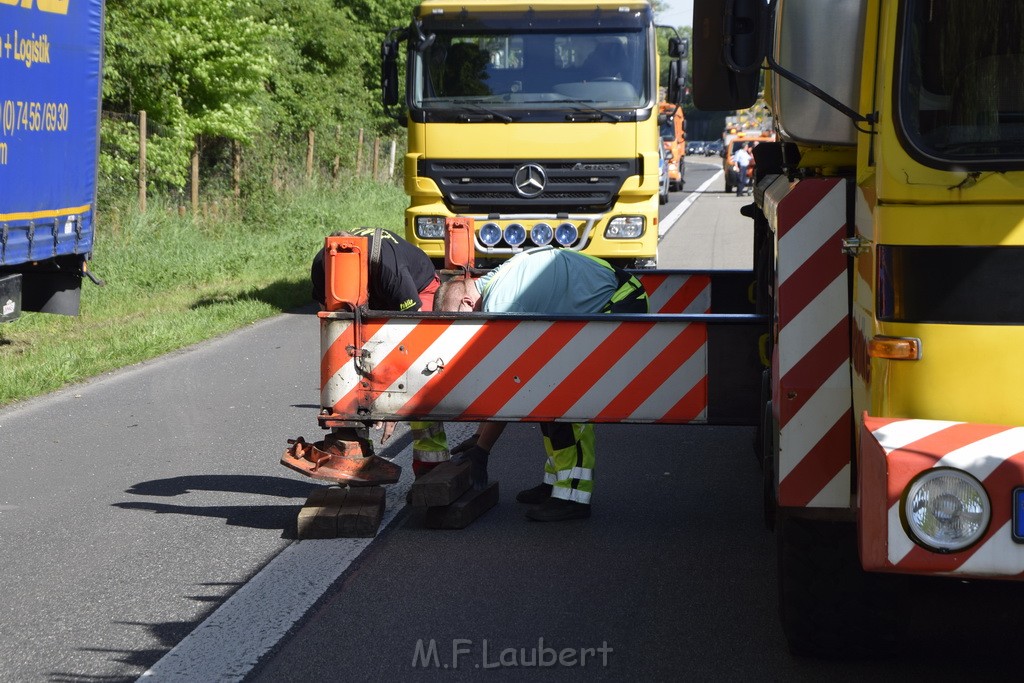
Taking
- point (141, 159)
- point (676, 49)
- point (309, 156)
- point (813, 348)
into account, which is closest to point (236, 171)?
point (309, 156)

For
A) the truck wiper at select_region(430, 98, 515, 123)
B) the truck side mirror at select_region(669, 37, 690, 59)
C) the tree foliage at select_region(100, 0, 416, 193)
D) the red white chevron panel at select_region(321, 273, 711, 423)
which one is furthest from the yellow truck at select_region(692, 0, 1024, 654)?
the tree foliage at select_region(100, 0, 416, 193)

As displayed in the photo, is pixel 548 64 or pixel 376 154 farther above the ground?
pixel 548 64

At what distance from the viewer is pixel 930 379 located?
366 centimetres

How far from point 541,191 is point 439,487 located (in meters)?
6.49

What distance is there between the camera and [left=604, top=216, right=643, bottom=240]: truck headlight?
12438mm

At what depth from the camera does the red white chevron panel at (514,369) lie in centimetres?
577

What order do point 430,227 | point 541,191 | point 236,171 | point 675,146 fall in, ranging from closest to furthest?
point 541,191
point 430,227
point 236,171
point 675,146

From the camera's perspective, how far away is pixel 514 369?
581 centimetres

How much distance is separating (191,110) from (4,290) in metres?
11.7

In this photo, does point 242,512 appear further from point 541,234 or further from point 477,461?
point 541,234

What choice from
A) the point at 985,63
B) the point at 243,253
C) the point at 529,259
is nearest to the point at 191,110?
the point at 243,253

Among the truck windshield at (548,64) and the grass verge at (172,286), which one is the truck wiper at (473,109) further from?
the grass verge at (172,286)

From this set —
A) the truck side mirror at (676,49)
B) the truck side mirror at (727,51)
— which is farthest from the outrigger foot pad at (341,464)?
the truck side mirror at (676,49)

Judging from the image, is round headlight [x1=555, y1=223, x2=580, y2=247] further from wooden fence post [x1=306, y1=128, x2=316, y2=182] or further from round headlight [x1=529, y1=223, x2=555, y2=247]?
wooden fence post [x1=306, y1=128, x2=316, y2=182]
